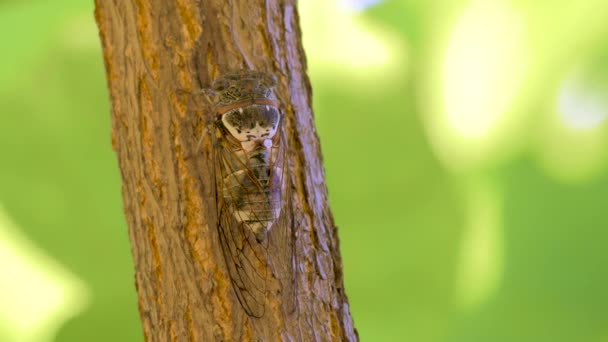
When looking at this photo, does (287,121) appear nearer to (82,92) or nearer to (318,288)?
(318,288)

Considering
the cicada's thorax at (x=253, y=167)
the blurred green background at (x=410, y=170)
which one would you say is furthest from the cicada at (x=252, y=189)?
the blurred green background at (x=410, y=170)

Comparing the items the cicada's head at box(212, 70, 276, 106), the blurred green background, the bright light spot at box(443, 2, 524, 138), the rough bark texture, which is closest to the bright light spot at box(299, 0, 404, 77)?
the blurred green background

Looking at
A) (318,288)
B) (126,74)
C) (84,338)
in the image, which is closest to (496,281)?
(318,288)

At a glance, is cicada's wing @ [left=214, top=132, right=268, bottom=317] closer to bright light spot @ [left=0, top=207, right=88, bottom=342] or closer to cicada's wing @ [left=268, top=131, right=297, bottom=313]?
cicada's wing @ [left=268, top=131, right=297, bottom=313]

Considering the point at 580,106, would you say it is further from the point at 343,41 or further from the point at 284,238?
the point at 284,238

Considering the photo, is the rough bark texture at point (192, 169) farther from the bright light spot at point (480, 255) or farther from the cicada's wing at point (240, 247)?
the bright light spot at point (480, 255)
